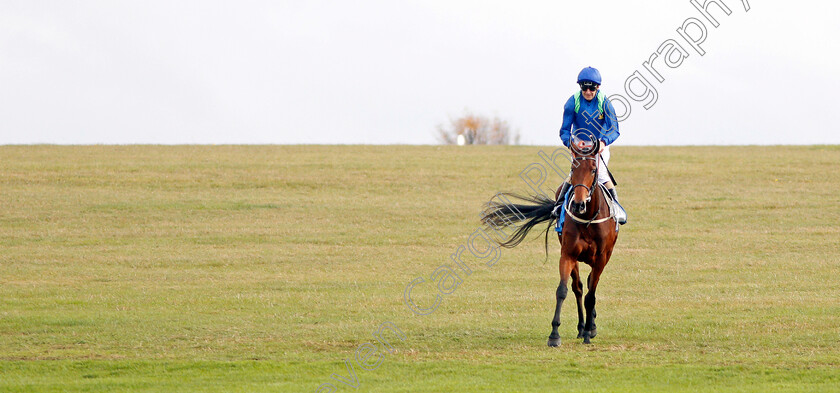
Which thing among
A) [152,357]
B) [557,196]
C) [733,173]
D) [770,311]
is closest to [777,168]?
[733,173]

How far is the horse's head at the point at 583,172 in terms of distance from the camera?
35.9 feet

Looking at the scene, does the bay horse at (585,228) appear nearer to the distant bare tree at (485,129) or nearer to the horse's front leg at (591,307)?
the horse's front leg at (591,307)

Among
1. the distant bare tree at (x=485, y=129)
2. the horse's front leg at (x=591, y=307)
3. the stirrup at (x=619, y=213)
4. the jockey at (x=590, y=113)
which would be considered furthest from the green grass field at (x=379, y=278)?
the distant bare tree at (x=485, y=129)

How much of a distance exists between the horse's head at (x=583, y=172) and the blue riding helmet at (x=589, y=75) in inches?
35.6

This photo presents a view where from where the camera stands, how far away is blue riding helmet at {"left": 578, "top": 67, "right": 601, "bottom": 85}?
11.8m

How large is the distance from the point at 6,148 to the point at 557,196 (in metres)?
35.9

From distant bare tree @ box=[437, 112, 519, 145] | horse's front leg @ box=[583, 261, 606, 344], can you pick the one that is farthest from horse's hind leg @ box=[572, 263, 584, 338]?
distant bare tree @ box=[437, 112, 519, 145]

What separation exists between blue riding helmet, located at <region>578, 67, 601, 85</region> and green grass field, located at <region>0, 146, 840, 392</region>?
3365mm

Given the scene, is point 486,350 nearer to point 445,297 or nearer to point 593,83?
point 593,83

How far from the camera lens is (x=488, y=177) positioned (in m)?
36.1

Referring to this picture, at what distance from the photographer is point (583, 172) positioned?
1109 cm

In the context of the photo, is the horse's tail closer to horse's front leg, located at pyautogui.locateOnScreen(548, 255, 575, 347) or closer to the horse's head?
horse's front leg, located at pyautogui.locateOnScreen(548, 255, 575, 347)

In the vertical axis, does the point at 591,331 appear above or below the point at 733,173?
below

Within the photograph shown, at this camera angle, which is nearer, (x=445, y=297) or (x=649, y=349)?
(x=649, y=349)
